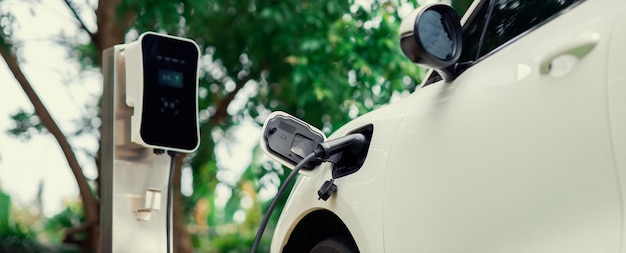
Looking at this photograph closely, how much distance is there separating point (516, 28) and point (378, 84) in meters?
5.64

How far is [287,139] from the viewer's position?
2990mm

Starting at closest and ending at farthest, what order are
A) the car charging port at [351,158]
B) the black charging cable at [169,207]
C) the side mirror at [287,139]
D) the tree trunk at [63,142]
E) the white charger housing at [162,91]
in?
the car charging port at [351,158]
the side mirror at [287,139]
the white charger housing at [162,91]
the black charging cable at [169,207]
the tree trunk at [63,142]

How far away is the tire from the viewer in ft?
8.89

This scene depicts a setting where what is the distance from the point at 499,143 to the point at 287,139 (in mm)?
1046

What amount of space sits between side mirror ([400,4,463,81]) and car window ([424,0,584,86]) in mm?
94

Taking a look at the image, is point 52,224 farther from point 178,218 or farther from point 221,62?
point 221,62

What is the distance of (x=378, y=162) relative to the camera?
2555 millimetres

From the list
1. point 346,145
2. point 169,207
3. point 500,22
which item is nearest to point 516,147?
point 500,22

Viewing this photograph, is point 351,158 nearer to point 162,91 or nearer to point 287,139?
point 287,139

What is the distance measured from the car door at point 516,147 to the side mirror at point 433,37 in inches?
3.0

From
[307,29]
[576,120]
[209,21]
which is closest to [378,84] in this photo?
[307,29]

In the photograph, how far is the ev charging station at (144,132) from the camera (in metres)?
4.21

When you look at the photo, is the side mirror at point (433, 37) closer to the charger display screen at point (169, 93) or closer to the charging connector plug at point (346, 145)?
the charging connector plug at point (346, 145)

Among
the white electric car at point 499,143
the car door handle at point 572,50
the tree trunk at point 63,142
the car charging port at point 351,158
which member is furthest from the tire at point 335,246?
the tree trunk at point 63,142
